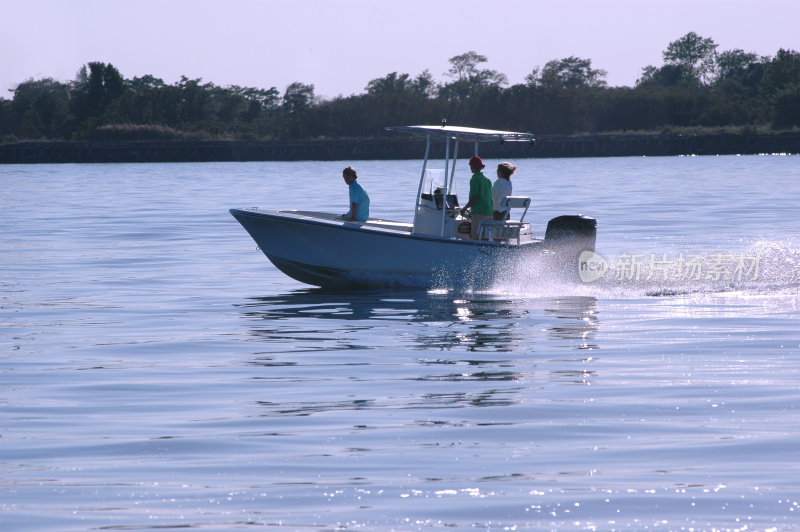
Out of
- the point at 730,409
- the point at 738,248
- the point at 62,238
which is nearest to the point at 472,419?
the point at 730,409

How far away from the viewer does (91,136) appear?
15800 cm

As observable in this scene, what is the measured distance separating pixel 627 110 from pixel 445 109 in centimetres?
2510

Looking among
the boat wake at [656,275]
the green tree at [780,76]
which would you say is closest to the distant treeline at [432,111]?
the green tree at [780,76]

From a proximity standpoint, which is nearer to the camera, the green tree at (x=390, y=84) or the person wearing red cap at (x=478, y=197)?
the person wearing red cap at (x=478, y=197)

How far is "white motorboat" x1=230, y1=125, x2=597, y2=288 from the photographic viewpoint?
1802 centimetres

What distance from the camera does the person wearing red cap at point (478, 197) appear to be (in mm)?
17500

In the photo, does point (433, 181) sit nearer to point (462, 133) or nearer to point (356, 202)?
point (462, 133)

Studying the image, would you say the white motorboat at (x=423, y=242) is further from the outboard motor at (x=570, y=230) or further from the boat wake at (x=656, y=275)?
the boat wake at (x=656, y=275)

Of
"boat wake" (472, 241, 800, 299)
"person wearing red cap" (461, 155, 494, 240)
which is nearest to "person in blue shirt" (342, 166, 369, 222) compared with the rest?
"person wearing red cap" (461, 155, 494, 240)

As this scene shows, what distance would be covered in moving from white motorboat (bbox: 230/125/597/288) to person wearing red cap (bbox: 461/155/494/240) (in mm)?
126

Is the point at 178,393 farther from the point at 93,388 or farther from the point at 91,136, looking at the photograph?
the point at 91,136

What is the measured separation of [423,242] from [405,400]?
753 centimetres

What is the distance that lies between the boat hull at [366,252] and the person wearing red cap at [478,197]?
0.36 m

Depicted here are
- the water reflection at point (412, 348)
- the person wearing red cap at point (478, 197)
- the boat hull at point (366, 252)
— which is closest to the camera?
the water reflection at point (412, 348)
